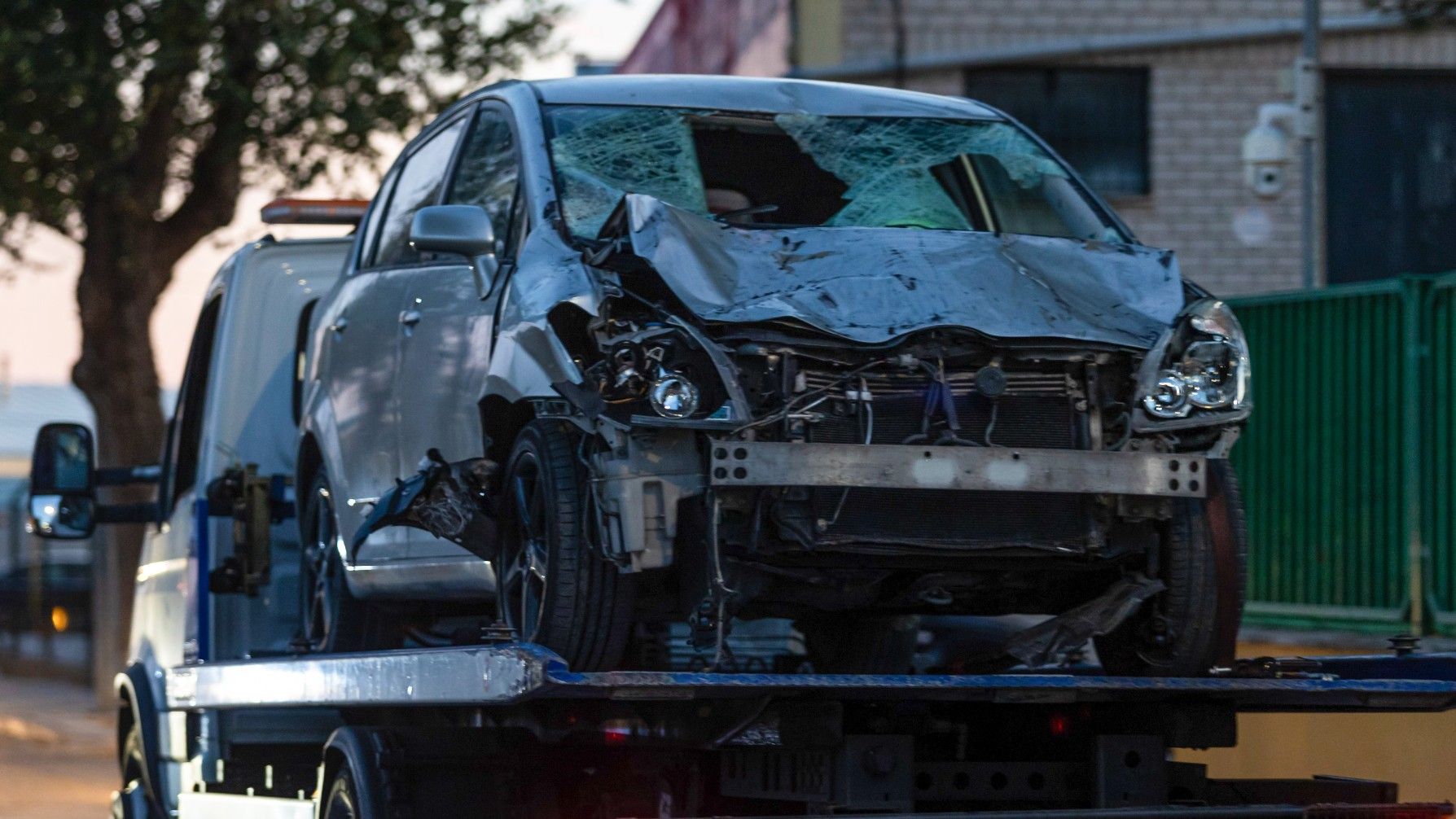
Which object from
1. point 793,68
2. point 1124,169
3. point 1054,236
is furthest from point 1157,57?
point 1054,236

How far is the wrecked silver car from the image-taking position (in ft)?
18.6

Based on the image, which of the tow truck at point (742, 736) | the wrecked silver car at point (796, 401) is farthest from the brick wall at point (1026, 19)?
the wrecked silver car at point (796, 401)

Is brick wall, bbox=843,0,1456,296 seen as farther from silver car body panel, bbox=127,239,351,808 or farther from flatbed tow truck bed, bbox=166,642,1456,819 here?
flatbed tow truck bed, bbox=166,642,1456,819

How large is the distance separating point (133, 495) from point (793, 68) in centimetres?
695

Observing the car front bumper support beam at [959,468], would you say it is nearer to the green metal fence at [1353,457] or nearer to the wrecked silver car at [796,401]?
the wrecked silver car at [796,401]

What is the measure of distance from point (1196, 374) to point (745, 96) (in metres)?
1.81

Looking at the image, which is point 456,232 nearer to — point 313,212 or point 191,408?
point 313,212

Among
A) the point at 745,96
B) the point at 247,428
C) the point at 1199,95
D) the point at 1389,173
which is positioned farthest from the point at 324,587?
the point at 1389,173

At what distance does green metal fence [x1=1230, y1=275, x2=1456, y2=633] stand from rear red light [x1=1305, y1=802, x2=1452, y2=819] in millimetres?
4690

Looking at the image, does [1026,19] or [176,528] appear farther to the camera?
[1026,19]

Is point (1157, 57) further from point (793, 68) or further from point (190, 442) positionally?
point (190, 442)

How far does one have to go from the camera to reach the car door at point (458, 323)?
6.63 meters

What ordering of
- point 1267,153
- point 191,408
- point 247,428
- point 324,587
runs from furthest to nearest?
point 1267,153
point 191,408
point 247,428
point 324,587

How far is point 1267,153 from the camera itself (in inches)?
581
